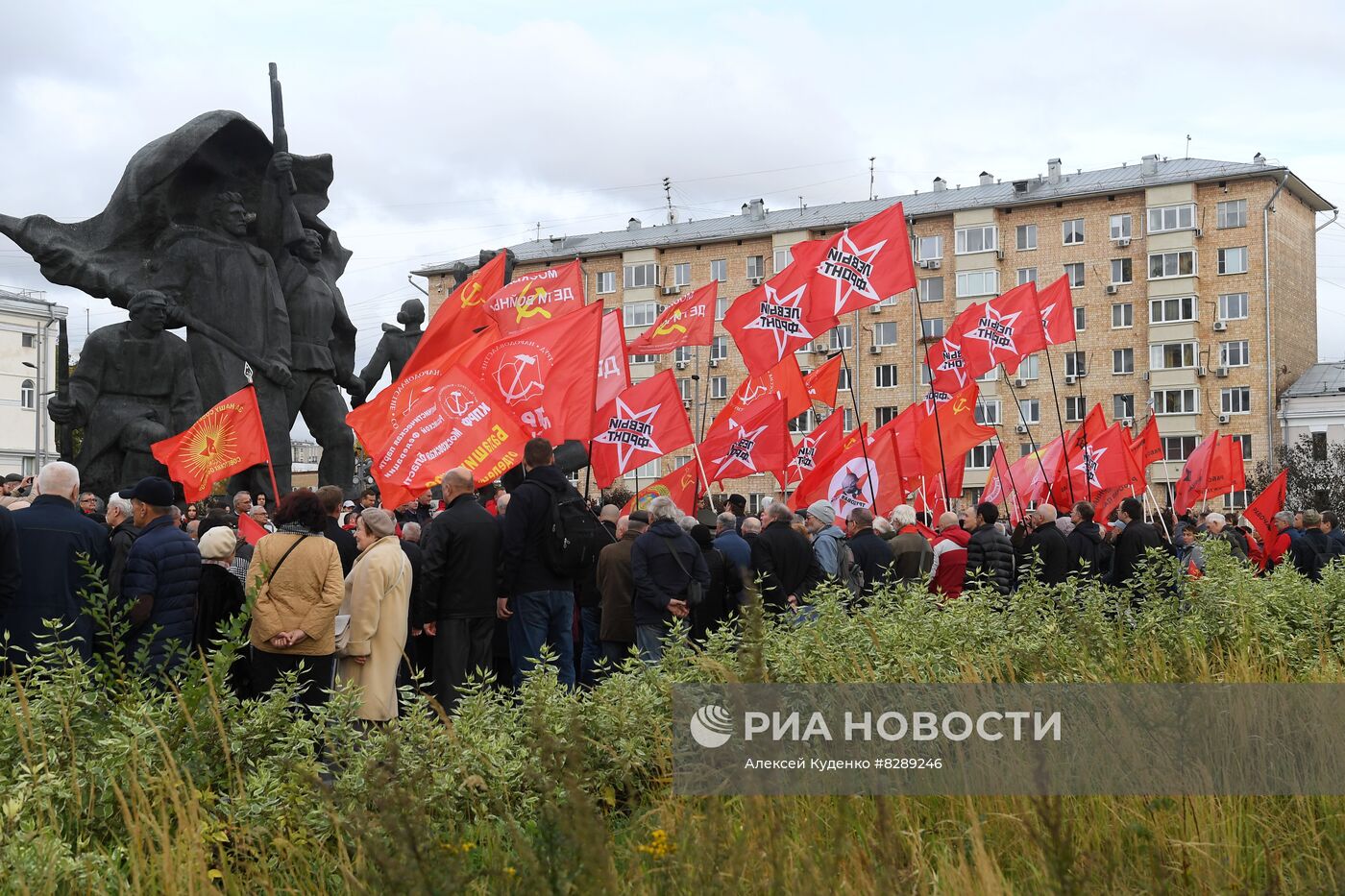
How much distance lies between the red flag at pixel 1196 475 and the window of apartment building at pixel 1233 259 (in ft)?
141

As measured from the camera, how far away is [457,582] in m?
9.34

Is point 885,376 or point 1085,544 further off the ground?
point 885,376

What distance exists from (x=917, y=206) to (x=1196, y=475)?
50.8 m

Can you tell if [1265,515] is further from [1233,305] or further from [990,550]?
[1233,305]

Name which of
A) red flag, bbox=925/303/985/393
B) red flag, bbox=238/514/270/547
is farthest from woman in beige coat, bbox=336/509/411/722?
red flag, bbox=925/303/985/393

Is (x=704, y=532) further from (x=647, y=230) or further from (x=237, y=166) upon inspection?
(x=647, y=230)

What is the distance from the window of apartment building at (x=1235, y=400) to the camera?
66.4 m

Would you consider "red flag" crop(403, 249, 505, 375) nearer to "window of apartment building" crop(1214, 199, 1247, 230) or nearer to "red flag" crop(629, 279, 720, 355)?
"red flag" crop(629, 279, 720, 355)

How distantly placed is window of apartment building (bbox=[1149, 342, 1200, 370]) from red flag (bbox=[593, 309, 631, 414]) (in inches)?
2269

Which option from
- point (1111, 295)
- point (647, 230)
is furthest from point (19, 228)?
point (647, 230)

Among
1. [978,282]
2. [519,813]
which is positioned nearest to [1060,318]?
[519,813]

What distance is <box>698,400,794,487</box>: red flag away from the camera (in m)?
19.6

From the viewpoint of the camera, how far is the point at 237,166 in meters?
16.7

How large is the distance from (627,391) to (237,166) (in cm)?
529
